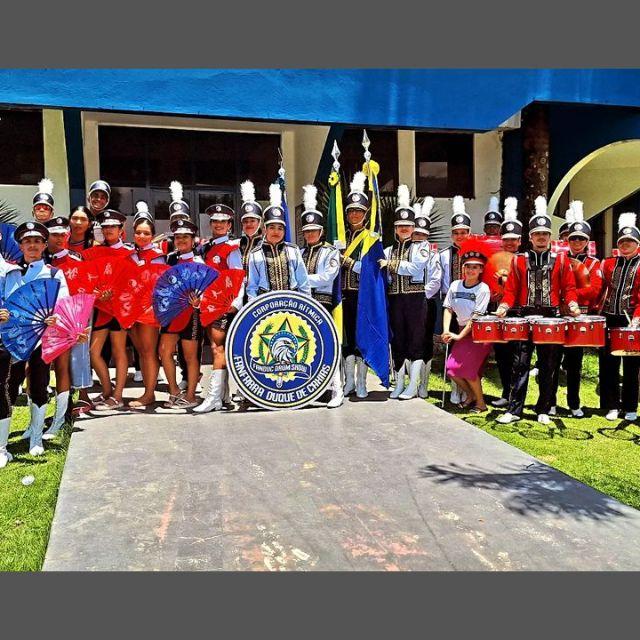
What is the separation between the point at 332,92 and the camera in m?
9.24

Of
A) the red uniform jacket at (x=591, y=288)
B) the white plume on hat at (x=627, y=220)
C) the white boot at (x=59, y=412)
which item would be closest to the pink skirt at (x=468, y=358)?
the red uniform jacket at (x=591, y=288)

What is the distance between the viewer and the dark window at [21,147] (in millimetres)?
11000

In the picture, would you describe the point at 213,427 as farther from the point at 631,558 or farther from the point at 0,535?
the point at 631,558

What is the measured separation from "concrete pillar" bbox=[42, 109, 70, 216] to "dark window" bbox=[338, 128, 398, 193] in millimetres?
4923

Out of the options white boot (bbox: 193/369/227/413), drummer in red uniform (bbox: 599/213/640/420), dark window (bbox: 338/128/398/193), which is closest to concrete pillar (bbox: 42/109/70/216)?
dark window (bbox: 338/128/398/193)

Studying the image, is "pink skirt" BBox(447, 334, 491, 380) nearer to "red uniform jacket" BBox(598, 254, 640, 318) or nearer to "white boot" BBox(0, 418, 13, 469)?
"red uniform jacket" BBox(598, 254, 640, 318)

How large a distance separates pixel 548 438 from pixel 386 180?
7.83 metres

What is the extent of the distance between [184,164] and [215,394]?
694cm

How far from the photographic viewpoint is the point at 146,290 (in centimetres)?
661

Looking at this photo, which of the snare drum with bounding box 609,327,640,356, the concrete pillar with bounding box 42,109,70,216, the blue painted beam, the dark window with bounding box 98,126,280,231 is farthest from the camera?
the dark window with bounding box 98,126,280,231

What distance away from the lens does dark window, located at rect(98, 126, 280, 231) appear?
1202cm

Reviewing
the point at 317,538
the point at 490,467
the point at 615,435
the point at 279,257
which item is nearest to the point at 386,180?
the point at 279,257

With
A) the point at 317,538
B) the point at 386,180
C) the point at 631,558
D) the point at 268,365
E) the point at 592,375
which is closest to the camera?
the point at 631,558

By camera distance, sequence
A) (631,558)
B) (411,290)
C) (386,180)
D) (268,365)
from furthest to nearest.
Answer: (386,180), (411,290), (268,365), (631,558)
